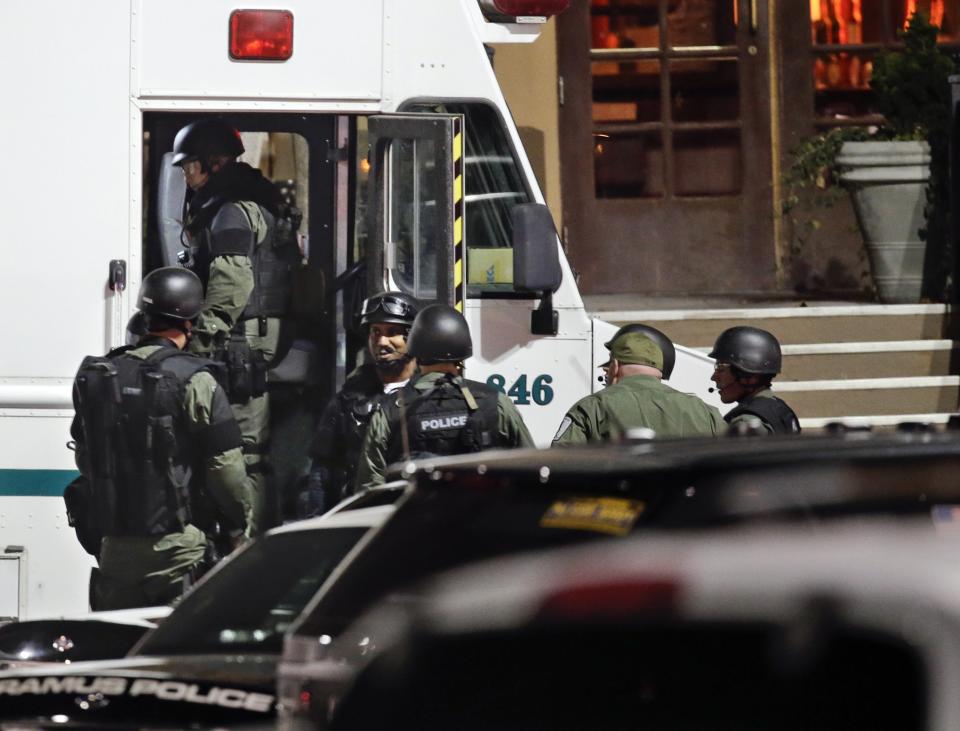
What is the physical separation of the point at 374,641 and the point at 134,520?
149 inches

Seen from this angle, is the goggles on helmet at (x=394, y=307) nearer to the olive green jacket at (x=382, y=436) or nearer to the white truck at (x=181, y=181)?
the white truck at (x=181, y=181)

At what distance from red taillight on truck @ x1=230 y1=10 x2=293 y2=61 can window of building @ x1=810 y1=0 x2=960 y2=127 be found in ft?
19.8

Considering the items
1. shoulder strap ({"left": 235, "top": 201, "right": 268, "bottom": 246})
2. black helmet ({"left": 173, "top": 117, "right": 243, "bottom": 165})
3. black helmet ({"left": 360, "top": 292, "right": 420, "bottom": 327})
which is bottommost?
black helmet ({"left": 360, "top": 292, "right": 420, "bottom": 327})

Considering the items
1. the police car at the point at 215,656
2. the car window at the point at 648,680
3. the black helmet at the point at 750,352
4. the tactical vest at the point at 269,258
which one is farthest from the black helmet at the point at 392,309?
the car window at the point at 648,680

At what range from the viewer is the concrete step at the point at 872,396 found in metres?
8.62

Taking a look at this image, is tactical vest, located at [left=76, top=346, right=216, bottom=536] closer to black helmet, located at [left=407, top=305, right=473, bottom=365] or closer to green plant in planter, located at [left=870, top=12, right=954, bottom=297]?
black helmet, located at [left=407, top=305, right=473, bottom=365]

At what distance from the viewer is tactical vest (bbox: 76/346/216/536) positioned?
19.7 feet

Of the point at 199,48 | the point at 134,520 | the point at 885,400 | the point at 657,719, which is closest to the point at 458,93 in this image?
the point at 199,48

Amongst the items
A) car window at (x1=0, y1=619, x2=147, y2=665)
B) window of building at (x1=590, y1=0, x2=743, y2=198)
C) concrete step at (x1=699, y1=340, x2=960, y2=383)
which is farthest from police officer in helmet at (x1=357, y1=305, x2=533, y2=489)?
window of building at (x1=590, y1=0, x2=743, y2=198)

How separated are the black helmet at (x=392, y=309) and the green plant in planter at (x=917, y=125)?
14.5ft

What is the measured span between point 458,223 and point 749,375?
1.25 meters

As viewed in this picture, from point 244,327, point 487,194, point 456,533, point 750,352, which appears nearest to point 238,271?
point 244,327

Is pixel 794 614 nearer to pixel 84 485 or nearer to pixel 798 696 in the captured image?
pixel 798 696

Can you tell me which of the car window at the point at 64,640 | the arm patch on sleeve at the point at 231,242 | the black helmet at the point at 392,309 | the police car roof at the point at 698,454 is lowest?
the car window at the point at 64,640
